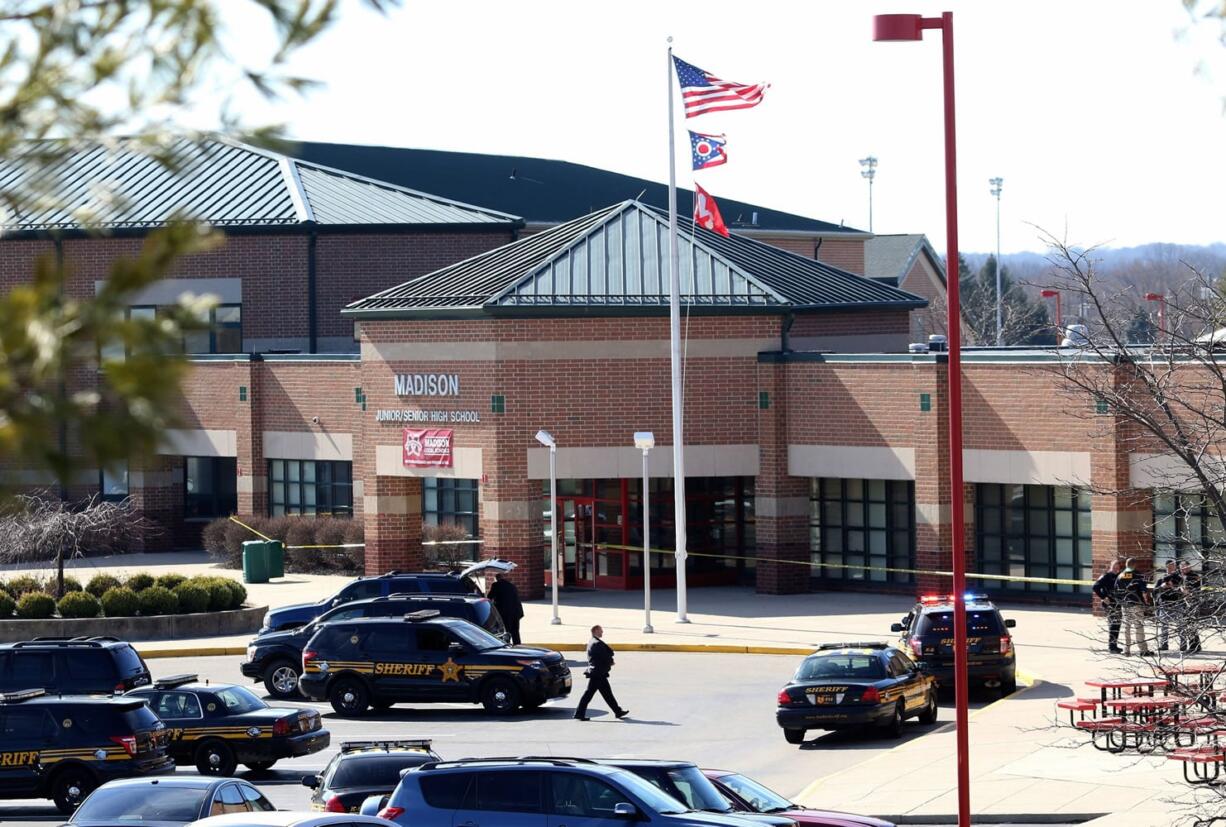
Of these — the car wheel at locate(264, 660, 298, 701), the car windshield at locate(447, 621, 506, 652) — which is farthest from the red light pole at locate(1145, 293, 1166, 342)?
the car wheel at locate(264, 660, 298, 701)

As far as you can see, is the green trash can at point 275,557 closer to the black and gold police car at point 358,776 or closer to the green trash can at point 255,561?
the green trash can at point 255,561

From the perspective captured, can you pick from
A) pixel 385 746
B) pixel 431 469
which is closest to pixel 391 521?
pixel 431 469

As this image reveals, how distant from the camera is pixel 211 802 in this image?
1666 cm

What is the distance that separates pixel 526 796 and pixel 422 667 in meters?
11.1

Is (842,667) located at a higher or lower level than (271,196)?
lower

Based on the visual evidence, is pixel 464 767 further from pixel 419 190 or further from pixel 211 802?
pixel 419 190

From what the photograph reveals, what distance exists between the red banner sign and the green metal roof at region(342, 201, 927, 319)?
8.24 feet

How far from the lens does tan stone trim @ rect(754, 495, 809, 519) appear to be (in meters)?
37.7

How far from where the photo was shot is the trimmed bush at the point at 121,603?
112 feet

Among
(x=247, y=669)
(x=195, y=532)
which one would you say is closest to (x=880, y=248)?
(x=195, y=532)

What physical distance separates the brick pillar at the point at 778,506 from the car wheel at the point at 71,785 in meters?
19.4

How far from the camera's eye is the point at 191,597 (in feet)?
114

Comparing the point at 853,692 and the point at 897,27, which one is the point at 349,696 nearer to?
the point at 853,692

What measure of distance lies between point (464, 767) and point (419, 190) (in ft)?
136
